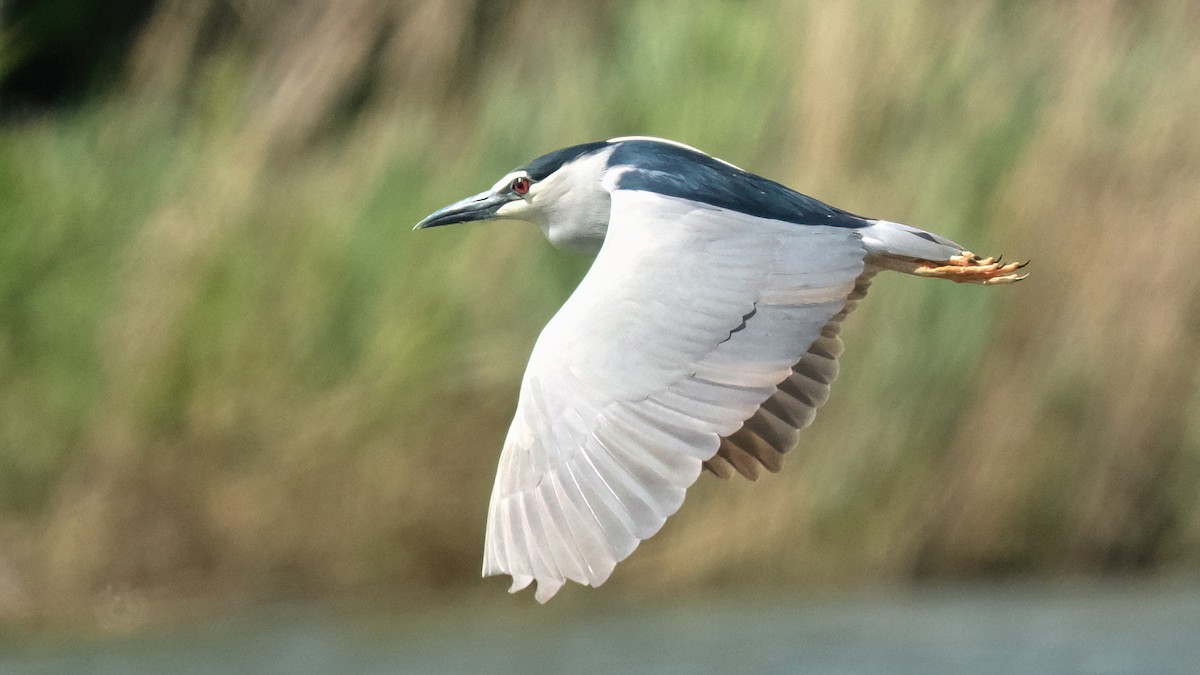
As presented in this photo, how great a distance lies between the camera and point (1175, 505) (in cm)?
683

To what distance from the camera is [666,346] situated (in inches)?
136

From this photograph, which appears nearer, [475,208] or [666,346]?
[666,346]

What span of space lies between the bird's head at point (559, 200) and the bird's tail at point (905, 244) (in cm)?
56

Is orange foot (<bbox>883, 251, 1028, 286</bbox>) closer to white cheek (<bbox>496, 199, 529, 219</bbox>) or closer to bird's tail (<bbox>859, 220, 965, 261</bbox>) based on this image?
bird's tail (<bbox>859, 220, 965, 261</bbox>)

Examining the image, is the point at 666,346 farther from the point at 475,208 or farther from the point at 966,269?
the point at 475,208

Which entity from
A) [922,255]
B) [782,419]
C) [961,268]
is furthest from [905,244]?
[782,419]

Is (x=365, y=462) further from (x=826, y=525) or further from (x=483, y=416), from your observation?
(x=826, y=525)

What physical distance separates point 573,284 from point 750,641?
52.7 inches

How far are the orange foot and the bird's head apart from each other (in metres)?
0.61

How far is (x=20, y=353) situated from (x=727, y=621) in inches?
98.4

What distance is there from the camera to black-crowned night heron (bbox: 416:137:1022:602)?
3.19m

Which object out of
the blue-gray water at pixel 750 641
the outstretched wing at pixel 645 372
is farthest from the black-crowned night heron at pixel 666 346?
the blue-gray water at pixel 750 641

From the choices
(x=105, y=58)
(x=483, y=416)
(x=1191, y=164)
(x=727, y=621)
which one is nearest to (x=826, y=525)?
(x=727, y=621)

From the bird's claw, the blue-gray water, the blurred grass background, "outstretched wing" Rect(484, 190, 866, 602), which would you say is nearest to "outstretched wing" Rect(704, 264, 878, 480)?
the bird's claw
